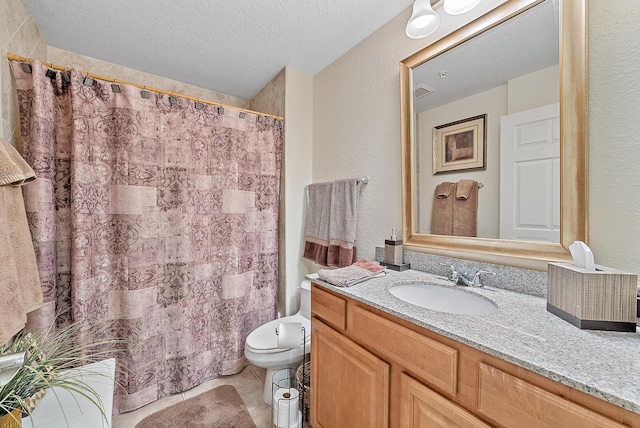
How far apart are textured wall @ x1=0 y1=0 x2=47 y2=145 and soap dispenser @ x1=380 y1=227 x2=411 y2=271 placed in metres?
1.98

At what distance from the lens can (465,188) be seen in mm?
1232

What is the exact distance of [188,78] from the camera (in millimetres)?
2178

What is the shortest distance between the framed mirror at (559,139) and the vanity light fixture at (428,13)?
108mm

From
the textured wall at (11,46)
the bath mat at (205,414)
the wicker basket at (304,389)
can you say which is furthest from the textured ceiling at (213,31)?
the bath mat at (205,414)

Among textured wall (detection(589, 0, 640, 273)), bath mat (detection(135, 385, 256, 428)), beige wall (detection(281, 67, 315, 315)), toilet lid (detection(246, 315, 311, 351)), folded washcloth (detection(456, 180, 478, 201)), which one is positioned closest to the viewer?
textured wall (detection(589, 0, 640, 273))

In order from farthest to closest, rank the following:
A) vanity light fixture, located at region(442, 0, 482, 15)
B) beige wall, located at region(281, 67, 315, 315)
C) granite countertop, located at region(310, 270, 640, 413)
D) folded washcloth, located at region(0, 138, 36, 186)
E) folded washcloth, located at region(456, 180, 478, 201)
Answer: beige wall, located at region(281, 67, 315, 315), folded washcloth, located at region(456, 180, 478, 201), vanity light fixture, located at region(442, 0, 482, 15), folded washcloth, located at region(0, 138, 36, 186), granite countertop, located at region(310, 270, 640, 413)

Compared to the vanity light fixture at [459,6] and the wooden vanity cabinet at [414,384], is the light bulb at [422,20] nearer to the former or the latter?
the vanity light fixture at [459,6]

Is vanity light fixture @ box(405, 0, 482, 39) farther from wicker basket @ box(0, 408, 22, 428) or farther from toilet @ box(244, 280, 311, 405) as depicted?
wicker basket @ box(0, 408, 22, 428)

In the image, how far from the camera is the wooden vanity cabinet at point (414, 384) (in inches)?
21.4

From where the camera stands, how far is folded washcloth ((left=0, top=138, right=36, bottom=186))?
0.92 metres

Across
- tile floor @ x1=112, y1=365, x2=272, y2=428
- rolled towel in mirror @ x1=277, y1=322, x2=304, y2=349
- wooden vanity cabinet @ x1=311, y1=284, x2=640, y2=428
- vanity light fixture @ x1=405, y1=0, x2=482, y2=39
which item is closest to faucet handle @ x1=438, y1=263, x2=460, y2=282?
wooden vanity cabinet @ x1=311, y1=284, x2=640, y2=428

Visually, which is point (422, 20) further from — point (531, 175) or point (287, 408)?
point (287, 408)

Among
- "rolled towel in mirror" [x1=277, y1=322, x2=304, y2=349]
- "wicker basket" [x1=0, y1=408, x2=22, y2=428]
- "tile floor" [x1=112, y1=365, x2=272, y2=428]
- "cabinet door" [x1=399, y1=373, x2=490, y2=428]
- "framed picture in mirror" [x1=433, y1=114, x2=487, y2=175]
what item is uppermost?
"framed picture in mirror" [x1=433, y1=114, x2=487, y2=175]

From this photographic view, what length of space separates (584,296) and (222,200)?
→ 1902 mm
